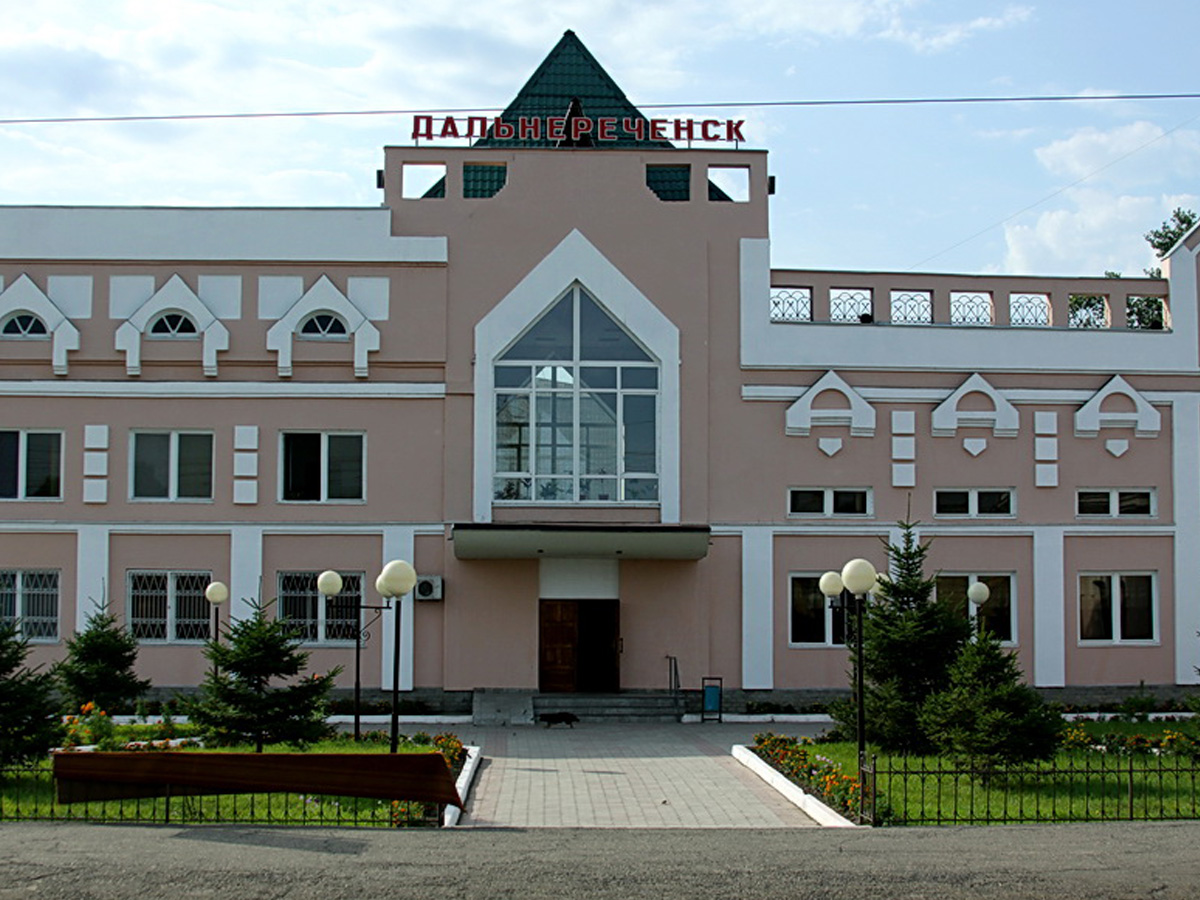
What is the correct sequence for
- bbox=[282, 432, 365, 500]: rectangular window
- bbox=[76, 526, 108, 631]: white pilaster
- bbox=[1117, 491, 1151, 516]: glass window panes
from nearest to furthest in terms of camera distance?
1. bbox=[76, 526, 108, 631]: white pilaster
2. bbox=[282, 432, 365, 500]: rectangular window
3. bbox=[1117, 491, 1151, 516]: glass window panes

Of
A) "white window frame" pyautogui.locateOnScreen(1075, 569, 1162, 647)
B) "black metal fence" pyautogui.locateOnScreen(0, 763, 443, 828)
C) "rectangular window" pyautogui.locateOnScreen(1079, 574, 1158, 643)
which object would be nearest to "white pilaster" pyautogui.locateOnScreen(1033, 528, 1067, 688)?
"white window frame" pyautogui.locateOnScreen(1075, 569, 1162, 647)

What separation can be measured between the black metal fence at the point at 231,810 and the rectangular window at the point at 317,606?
9625 millimetres

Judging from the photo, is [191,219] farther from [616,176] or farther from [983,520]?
[983,520]

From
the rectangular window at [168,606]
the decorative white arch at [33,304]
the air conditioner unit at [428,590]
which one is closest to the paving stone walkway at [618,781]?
the air conditioner unit at [428,590]

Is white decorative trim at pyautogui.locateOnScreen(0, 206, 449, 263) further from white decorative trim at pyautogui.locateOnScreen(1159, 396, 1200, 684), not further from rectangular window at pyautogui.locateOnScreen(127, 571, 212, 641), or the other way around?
white decorative trim at pyautogui.locateOnScreen(1159, 396, 1200, 684)

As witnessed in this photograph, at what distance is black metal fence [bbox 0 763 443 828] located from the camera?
40.0 feet

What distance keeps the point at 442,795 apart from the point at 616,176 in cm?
1404

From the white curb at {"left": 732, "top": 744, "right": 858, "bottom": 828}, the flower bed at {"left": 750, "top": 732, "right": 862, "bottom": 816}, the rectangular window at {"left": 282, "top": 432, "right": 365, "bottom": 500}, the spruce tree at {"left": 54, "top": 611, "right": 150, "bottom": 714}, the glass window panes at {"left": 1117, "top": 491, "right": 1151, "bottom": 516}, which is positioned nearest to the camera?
the white curb at {"left": 732, "top": 744, "right": 858, "bottom": 828}

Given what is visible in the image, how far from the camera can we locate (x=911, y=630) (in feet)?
54.4

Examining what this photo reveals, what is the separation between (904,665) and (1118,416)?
9.72 meters

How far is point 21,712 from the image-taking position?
1396 centimetres

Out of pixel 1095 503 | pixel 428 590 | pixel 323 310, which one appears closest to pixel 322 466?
pixel 323 310

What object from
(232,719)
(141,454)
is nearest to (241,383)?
(141,454)

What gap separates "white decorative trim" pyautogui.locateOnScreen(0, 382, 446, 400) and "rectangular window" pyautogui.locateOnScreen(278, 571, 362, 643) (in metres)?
3.14
